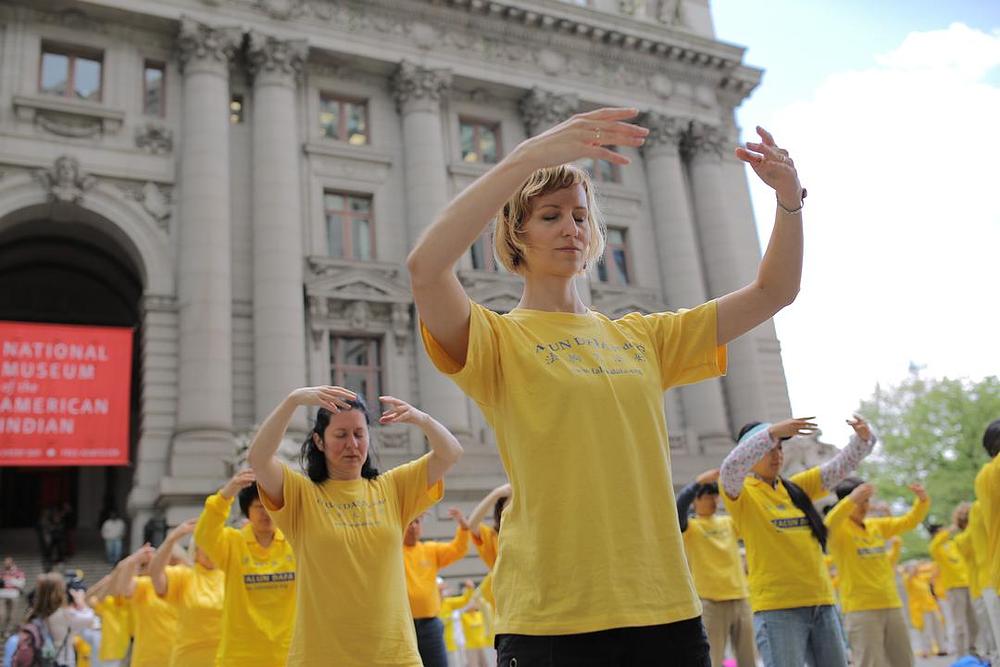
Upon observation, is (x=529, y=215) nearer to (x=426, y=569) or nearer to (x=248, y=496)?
(x=248, y=496)

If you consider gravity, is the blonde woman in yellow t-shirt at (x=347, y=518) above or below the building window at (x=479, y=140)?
below

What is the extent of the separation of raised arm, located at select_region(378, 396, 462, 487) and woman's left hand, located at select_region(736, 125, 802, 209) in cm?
220

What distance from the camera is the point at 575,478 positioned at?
2.27 m

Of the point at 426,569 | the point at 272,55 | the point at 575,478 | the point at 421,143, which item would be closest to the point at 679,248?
the point at 421,143

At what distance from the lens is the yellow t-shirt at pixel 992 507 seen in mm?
5836

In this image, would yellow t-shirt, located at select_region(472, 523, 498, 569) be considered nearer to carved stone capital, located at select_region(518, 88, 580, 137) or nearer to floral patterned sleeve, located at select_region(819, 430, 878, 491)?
floral patterned sleeve, located at select_region(819, 430, 878, 491)

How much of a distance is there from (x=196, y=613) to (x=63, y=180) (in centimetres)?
1864

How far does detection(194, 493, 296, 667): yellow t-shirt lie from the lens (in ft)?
16.6

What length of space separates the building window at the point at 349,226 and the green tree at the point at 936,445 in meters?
30.8

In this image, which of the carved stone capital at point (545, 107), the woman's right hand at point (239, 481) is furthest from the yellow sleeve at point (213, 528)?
the carved stone capital at point (545, 107)

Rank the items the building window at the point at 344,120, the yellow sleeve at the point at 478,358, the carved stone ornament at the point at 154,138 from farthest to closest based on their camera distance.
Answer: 1. the building window at the point at 344,120
2. the carved stone ornament at the point at 154,138
3. the yellow sleeve at the point at 478,358

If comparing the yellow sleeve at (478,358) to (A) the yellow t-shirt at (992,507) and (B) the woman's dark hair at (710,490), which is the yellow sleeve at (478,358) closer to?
(A) the yellow t-shirt at (992,507)

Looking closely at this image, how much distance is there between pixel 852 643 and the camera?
6.92m

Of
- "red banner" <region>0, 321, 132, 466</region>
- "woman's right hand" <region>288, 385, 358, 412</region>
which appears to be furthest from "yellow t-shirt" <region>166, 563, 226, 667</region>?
"red banner" <region>0, 321, 132, 466</region>
